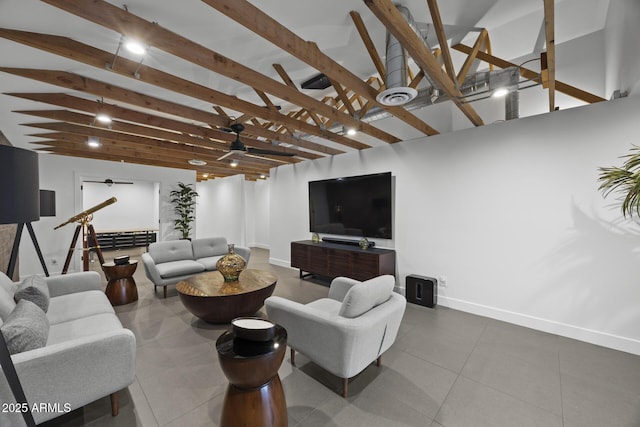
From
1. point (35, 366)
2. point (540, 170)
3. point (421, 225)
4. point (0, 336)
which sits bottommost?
point (35, 366)

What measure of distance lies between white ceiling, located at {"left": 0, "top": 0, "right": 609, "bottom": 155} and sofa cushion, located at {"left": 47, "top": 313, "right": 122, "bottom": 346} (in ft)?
7.50

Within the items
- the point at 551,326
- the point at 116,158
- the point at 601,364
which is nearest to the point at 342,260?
the point at 551,326

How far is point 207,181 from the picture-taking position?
33.7ft

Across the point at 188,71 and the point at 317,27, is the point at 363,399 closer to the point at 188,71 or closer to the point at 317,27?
the point at 317,27

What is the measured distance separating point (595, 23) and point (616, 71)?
69 cm

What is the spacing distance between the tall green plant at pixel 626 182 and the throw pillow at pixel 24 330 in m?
4.46

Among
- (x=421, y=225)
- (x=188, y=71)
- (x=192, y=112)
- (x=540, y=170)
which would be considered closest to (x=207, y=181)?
(x=192, y=112)

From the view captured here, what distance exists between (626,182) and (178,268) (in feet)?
18.4

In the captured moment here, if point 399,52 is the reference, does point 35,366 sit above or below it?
below

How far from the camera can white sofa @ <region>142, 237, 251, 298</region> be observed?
161 inches

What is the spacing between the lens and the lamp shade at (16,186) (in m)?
1.30

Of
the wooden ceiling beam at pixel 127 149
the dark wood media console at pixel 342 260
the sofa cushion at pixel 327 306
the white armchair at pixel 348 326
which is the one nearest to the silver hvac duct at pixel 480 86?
the white armchair at pixel 348 326

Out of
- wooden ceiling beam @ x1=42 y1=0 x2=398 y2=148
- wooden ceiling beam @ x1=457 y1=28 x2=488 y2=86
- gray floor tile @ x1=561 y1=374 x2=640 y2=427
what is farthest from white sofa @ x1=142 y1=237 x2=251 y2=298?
gray floor tile @ x1=561 y1=374 x2=640 y2=427

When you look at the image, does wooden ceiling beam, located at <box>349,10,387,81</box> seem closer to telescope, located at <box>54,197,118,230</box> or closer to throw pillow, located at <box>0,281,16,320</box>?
throw pillow, located at <box>0,281,16,320</box>
